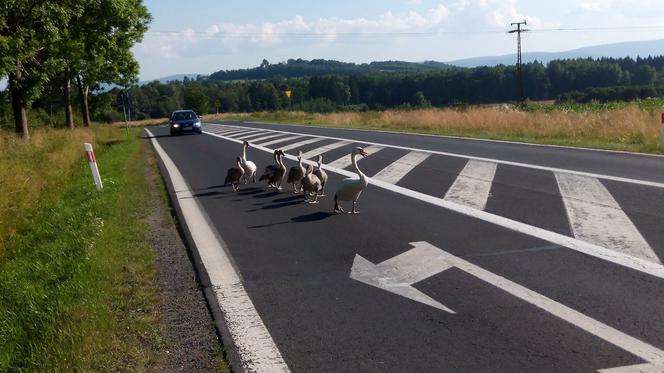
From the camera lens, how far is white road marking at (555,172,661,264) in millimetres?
6221

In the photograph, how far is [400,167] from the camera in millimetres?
13578

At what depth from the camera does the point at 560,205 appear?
8.45m

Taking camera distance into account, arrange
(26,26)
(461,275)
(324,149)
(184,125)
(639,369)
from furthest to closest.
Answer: (184,125), (26,26), (324,149), (461,275), (639,369)

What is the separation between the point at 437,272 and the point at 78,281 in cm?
335

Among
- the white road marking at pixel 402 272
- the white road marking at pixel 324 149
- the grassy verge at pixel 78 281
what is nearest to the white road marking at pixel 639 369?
the white road marking at pixel 402 272

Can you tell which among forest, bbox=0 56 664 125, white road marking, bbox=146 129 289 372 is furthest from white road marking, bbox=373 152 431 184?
forest, bbox=0 56 664 125

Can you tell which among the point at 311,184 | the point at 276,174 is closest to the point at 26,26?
the point at 276,174

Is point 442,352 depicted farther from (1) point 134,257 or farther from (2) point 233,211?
(2) point 233,211

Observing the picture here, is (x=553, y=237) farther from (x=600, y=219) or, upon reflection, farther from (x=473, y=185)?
(x=473, y=185)

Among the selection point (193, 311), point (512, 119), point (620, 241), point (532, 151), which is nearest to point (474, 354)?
point (193, 311)

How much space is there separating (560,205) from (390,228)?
2430 millimetres

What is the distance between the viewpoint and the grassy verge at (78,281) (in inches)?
173

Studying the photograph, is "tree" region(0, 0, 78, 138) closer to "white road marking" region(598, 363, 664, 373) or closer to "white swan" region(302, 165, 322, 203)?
"white swan" region(302, 165, 322, 203)

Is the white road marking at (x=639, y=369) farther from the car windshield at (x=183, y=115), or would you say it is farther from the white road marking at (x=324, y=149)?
the car windshield at (x=183, y=115)
